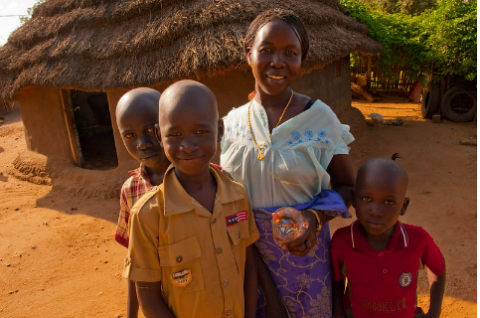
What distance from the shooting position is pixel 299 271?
1.47m

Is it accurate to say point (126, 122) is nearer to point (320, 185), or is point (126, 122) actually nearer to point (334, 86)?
point (320, 185)

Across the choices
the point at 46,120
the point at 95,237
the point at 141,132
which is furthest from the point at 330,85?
the point at 141,132

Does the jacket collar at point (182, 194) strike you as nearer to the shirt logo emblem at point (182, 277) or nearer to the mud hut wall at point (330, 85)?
the shirt logo emblem at point (182, 277)

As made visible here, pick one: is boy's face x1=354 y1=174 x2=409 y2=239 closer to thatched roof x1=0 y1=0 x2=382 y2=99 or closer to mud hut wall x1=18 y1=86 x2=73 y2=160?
thatched roof x1=0 y1=0 x2=382 y2=99

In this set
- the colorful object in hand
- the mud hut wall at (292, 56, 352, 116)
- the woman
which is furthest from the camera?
the mud hut wall at (292, 56, 352, 116)

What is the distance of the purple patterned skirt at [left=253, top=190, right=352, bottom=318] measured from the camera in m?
1.46

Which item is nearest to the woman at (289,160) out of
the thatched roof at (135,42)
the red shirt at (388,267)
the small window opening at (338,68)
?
the red shirt at (388,267)

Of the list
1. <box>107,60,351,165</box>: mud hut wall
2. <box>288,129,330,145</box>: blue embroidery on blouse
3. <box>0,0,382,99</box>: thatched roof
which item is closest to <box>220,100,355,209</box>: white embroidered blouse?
<box>288,129,330,145</box>: blue embroidery on blouse

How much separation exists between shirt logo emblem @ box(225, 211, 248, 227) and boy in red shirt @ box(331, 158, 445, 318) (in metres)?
0.49

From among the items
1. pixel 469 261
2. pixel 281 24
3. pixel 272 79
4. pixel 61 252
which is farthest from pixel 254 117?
pixel 61 252

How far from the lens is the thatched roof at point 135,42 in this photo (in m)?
4.58

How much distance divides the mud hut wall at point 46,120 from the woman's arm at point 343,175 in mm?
5936

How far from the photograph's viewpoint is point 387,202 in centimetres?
147

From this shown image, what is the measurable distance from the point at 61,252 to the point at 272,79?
3.67 meters
